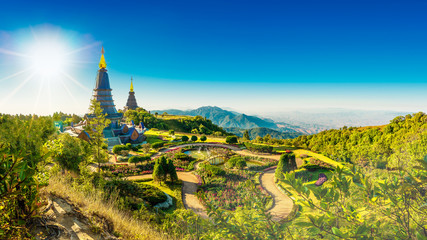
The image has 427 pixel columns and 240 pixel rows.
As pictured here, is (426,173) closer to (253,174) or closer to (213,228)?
(213,228)

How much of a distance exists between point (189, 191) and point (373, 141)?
27.9 m

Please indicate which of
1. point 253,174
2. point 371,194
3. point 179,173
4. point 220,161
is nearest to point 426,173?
point 371,194

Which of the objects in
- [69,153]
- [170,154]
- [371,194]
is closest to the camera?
[371,194]

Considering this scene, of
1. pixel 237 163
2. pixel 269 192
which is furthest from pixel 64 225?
pixel 237 163

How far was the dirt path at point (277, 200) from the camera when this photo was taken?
14.1 m

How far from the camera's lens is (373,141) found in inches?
1033

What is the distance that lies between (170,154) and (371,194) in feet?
95.7

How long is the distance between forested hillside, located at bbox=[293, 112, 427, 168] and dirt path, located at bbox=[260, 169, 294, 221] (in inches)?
427

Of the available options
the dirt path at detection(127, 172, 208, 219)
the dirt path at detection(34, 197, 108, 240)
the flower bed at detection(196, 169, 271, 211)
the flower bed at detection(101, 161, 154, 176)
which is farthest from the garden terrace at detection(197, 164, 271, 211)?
the dirt path at detection(34, 197, 108, 240)

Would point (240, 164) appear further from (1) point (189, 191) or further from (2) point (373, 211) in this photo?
(2) point (373, 211)

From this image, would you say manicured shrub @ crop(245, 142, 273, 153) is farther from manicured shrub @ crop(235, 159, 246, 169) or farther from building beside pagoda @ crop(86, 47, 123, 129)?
building beside pagoda @ crop(86, 47, 123, 129)

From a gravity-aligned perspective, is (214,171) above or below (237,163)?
below

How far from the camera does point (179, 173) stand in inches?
879

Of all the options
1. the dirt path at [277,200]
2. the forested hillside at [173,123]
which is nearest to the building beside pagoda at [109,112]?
the forested hillside at [173,123]
